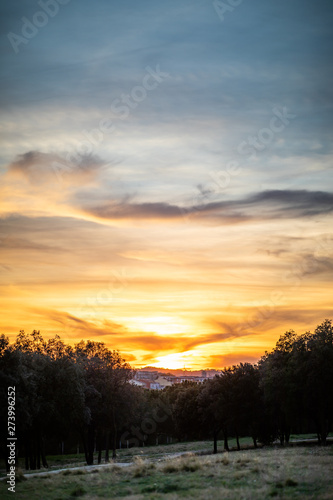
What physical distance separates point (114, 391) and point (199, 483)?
41.2 metres

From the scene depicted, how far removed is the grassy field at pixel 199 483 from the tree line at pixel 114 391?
13.0m

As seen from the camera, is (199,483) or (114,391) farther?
(114,391)

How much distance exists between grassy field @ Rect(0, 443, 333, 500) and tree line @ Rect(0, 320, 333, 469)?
13.0 meters

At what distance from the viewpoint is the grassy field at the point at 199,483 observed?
23031mm

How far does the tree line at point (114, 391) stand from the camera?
49122mm

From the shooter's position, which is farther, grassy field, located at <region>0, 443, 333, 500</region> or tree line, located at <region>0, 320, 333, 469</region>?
tree line, located at <region>0, 320, 333, 469</region>

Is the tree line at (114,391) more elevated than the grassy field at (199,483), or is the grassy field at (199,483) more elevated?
the tree line at (114,391)

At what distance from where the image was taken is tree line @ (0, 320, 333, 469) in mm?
49122

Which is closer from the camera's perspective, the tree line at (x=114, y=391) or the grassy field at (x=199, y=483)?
the grassy field at (x=199, y=483)

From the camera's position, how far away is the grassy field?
23.0 meters

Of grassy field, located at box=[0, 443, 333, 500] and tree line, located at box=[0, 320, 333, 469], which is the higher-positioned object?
tree line, located at box=[0, 320, 333, 469]

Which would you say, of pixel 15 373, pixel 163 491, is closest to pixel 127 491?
pixel 163 491

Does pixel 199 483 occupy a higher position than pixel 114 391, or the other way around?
pixel 114 391

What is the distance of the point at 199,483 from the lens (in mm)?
27250
